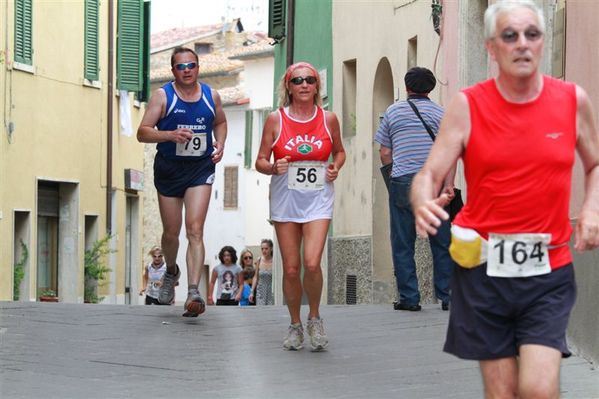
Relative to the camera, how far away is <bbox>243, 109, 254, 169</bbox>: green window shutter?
59656mm

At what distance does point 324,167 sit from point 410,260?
3.07m

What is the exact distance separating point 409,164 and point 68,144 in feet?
64.1

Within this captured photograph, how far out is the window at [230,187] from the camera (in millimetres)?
61656

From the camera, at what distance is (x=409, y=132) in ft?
43.4

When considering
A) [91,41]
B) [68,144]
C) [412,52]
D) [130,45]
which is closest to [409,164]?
[412,52]

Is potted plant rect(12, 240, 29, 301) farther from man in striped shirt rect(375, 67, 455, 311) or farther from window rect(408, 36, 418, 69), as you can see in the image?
man in striped shirt rect(375, 67, 455, 311)

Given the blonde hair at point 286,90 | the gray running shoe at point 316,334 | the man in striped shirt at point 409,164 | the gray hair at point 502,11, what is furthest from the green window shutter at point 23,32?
the gray hair at point 502,11

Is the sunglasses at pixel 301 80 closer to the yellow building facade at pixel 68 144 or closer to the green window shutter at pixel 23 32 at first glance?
the yellow building facade at pixel 68 144

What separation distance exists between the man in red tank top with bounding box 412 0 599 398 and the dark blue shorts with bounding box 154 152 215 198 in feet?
22.0

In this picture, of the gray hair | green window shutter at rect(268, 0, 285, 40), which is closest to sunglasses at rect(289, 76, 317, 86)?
the gray hair

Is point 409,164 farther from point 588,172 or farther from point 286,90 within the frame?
point 588,172

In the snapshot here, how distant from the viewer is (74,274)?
31859 mm

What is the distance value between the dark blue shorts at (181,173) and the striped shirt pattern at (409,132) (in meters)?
1.63

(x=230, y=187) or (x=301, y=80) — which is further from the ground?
(x=301, y=80)
